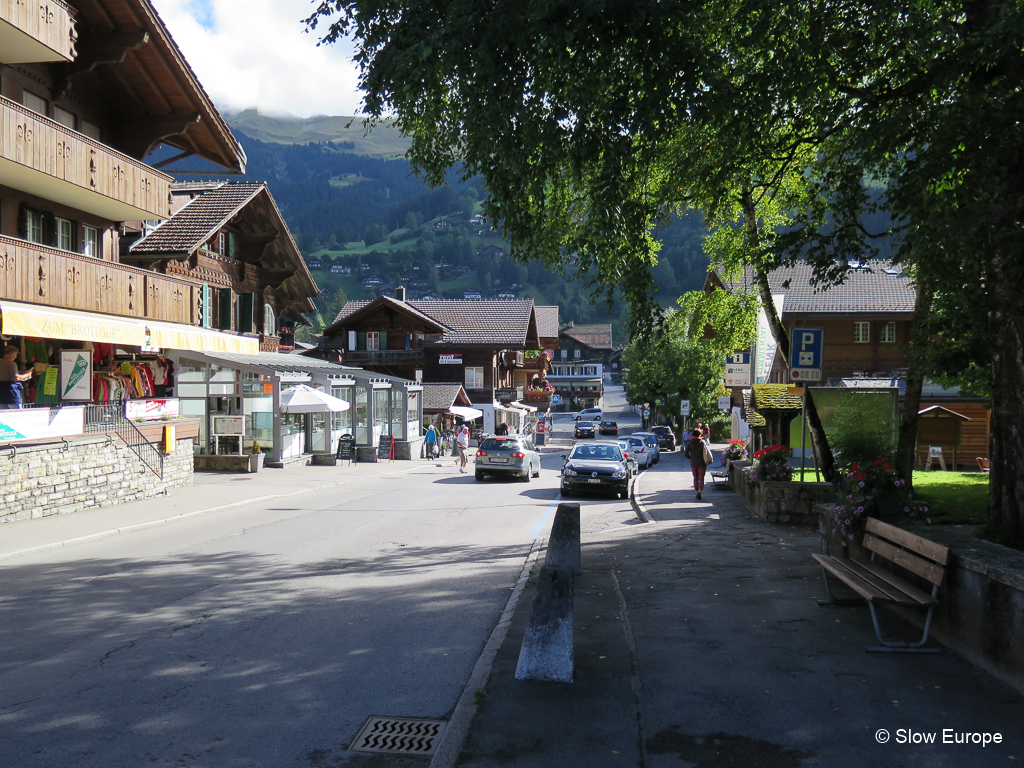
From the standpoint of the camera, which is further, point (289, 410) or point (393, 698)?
point (289, 410)

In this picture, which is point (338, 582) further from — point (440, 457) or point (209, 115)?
point (440, 457)

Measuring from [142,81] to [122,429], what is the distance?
9155 millimetres

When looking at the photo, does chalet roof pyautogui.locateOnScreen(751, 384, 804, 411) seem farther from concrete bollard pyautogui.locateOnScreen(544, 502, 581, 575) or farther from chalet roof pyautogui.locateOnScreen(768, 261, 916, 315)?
chalet roof pyautogui.locateOnScreen(768, 261, 916, 315)

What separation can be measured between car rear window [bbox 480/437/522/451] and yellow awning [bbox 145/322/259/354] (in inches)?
339

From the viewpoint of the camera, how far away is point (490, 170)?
932 centimetres

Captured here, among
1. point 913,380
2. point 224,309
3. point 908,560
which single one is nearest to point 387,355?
point 224,309

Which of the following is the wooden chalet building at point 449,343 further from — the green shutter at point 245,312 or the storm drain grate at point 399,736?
the storm drain grate at point 399,736

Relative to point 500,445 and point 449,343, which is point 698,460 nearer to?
point 500,445

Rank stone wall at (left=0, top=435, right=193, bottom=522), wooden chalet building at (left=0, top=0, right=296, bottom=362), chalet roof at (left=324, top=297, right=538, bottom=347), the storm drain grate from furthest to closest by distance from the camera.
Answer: chalet roof at (left=324, top=297, right=538, bottom=347), wooden chalet building at (left=0, top=0, right=296, bottom=362), stone wall at (left=0, top=435, right=193, bottom=522), the storm drain grate

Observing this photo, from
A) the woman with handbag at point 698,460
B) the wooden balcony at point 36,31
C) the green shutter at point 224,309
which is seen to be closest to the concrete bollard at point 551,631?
the woman with handbag at point 698,460

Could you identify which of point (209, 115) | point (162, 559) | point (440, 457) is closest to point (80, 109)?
point (209, 115)

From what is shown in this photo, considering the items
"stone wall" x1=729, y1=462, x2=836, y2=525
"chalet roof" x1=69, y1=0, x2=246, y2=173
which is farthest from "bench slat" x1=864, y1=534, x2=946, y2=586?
"chalet roof" x1=69, y1=0, x2=246, y2=173

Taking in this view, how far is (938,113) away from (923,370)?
16.7 feet

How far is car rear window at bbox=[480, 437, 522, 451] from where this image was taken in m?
28.1
